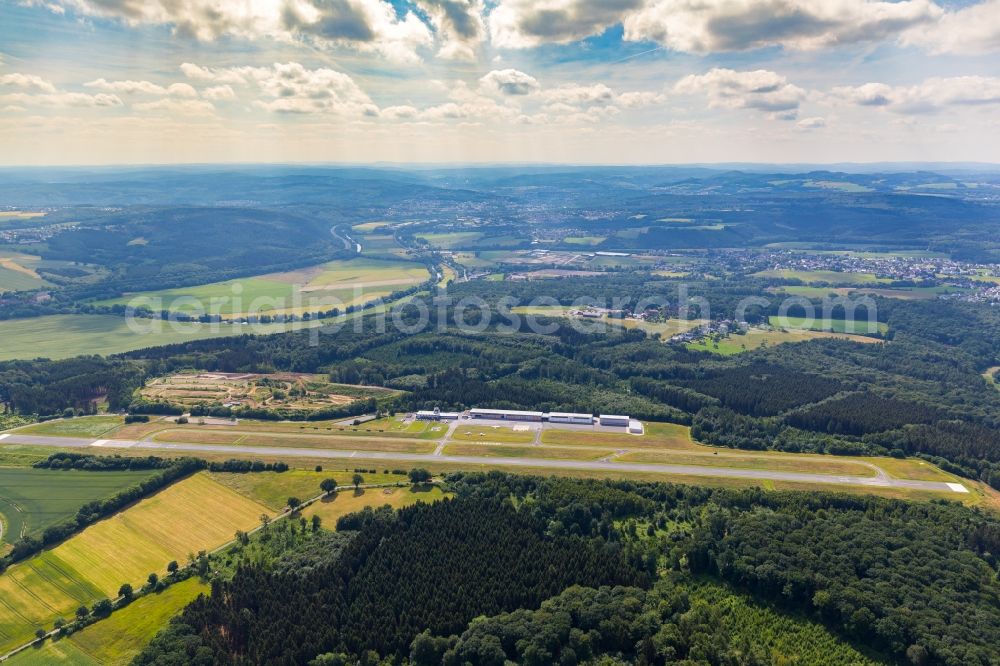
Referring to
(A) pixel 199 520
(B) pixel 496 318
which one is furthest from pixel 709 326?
(A) pixel 199 520

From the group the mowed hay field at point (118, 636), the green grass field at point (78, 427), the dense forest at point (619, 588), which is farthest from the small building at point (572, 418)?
the green grass field at point (78, 427)

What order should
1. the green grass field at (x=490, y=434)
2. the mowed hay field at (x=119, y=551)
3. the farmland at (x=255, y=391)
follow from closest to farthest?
the mowed hay field at (x=119, y=551)
the green grass field at (x=490, y=434)
the farmland at (x=255, y=391)

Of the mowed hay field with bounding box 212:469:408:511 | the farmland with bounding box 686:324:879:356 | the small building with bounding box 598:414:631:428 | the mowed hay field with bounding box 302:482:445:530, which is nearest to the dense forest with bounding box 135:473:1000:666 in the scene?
the mowed hay field with bounding box 302:482:445:530

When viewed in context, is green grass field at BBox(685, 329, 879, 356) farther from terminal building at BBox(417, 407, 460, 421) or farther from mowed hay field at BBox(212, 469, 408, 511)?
mowed hay field at BBox(212, 469, 408, 511)

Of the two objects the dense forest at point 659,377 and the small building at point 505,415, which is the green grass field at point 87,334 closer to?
the dense forest at point 659,377

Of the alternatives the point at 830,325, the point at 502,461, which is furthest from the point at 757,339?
the point at 502,461

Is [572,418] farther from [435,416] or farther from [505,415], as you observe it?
[435,416]
